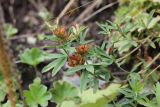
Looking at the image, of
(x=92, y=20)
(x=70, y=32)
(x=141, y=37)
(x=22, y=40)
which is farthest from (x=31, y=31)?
(x=70, y=32)

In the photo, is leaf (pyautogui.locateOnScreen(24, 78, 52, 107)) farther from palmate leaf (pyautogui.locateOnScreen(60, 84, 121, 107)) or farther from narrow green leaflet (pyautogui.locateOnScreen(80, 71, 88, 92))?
narrow green leaflet (pyautogui.locateOnScreen(80, 71, 88, 92))

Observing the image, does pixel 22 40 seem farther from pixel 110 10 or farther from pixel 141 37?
pixel 141 37

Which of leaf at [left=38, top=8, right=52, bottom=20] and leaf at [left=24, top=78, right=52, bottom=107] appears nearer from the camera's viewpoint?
leaf at [left=24, top=78, right=52, bottom=107]

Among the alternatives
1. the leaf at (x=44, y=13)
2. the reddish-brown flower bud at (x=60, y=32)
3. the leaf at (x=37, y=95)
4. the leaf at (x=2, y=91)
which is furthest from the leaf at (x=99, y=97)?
the leaf at (x=44, y=13)

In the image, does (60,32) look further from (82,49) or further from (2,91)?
(2,91)

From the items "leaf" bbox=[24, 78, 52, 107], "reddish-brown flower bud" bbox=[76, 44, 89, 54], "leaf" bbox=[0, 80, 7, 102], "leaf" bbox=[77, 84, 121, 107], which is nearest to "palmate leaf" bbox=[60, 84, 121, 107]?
"leaf" bbox=[77, 84, 121, 107]

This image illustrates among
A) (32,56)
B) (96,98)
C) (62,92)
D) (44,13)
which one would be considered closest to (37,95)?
(62,92)
